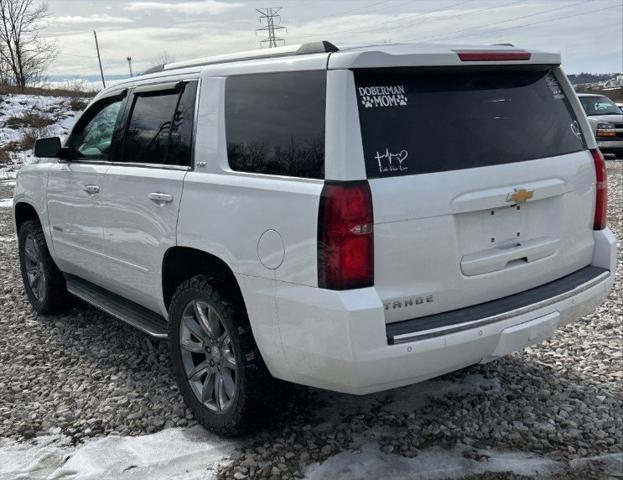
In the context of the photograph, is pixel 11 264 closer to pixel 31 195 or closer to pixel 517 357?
pixel 31 195

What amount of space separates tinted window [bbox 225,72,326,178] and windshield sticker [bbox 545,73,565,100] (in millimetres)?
1369

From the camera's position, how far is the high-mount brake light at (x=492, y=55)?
304 centimetres

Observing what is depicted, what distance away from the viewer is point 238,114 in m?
3.33

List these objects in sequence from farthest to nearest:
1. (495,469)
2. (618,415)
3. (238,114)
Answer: (618,415) → (238,114) → (495,469)

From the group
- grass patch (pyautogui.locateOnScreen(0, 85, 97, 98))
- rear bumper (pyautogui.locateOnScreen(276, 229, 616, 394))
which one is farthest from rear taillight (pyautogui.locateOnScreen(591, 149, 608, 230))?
grass patch (pyautogui.locateOnScreen(0, 85, 97, 98))

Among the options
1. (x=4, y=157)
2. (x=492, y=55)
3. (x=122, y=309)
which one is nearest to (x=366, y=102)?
(x=492, y=55)

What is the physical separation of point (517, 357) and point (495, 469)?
4.84 feet

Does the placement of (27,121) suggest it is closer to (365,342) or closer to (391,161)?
(391,161)

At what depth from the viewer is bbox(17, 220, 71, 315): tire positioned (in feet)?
17.9

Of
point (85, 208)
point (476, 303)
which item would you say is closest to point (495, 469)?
point (476, 303)

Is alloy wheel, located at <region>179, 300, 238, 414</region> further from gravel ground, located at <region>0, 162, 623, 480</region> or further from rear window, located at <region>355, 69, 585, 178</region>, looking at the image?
rear window, located at <region>355, 69, 585, 178</region>

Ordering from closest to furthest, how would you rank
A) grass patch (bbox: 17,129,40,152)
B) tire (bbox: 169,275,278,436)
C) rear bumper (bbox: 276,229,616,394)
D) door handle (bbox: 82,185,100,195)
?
rear bumper (bbox: 276,229,616,394)
tire (bbox: 169,275,278,436)
door handle (bbox: 82,185,100,195)
grass patch (bbox: 17,129,40,152)

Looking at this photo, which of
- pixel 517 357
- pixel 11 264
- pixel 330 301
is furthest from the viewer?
pixel 11 264

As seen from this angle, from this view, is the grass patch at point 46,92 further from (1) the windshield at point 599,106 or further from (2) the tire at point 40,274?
(2) the tire at point 40,274
